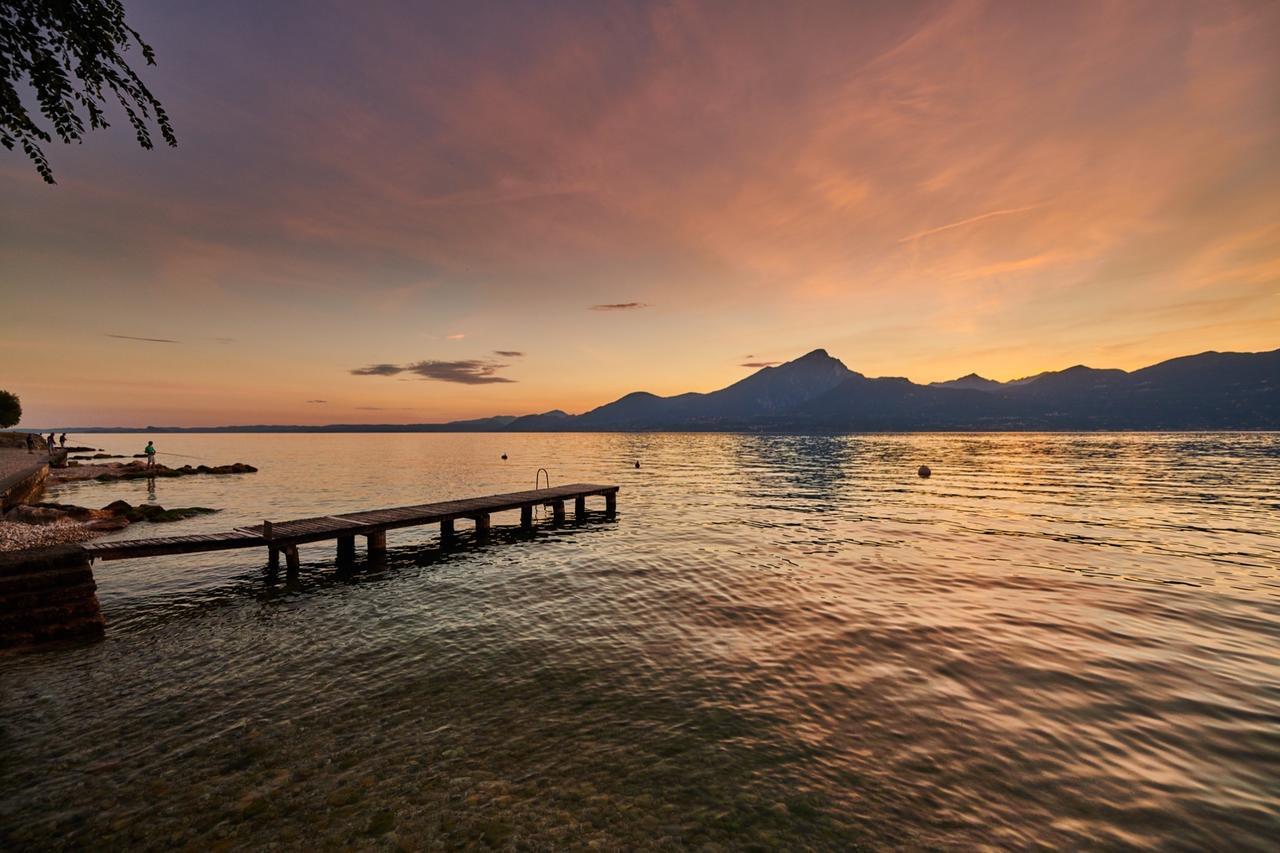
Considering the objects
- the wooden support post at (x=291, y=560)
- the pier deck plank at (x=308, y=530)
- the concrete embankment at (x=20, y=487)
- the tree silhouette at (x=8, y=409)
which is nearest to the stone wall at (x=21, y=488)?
the concrete embankment at (x=20, y=487)

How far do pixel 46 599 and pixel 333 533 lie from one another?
27.8 feet

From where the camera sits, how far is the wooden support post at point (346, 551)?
72.4ft

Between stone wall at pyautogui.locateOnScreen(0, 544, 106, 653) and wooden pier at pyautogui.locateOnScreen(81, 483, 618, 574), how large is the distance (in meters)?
0.70

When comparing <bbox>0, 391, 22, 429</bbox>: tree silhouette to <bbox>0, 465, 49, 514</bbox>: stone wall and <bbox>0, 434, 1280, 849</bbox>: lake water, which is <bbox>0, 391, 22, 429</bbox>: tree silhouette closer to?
<bbox>0, 465, 49, 514</bbox>: stone wall

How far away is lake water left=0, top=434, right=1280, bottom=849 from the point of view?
7320mm

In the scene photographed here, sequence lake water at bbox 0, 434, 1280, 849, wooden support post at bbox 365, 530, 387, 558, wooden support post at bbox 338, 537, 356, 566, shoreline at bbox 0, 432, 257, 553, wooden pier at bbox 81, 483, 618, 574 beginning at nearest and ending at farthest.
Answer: lake water at bbox 0, 434, 1280, 849 < wooden pier at bbox 81, 483, 618, 574 < wooden support post at bbox 338, 537, 356, 566 < wooden support post at bbox 365, 530, 387, 558 < shoreline at bbox 0, 432, 257, 553

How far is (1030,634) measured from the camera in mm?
14078

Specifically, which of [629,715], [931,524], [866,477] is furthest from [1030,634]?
[866,477]

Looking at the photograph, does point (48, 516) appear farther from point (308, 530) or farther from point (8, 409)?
point (8, 409)

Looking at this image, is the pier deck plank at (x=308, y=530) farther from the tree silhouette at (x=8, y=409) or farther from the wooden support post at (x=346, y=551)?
the tree silhouette at (x=8, y=409)

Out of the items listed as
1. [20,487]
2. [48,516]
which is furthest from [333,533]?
[20,487]

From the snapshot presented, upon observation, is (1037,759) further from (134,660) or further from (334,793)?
(134,660)

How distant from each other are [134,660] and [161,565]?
13137 millimetres

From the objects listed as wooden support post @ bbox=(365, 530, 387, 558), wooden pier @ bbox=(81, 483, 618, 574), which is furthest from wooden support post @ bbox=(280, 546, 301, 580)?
wooden support post @ bbox=(365, 530, 387, 558)
